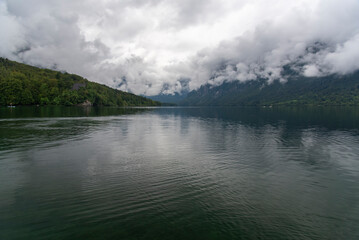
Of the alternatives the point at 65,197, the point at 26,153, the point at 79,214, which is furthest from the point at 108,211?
the point at 26,153

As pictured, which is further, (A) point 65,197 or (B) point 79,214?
(A) point 65,197

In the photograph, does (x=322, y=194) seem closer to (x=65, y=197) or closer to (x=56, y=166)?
(x=65, y=197)

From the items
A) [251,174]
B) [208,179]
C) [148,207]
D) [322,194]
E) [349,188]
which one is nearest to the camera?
[148,207]

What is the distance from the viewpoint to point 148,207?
16.7 m

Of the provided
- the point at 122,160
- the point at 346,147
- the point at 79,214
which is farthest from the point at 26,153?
the point at 346,147

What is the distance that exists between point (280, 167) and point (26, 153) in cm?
3862

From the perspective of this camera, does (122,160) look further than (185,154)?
No

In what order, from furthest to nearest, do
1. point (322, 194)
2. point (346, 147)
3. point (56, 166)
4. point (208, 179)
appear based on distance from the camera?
point (346, 147) < point (56, 166) < point (208, 179) < point (322, 194)

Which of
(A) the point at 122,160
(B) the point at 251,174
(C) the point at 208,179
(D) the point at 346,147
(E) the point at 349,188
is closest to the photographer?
(E) the point at 349,188

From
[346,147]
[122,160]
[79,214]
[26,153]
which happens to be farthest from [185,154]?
[346,147]

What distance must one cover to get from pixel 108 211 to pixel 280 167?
2312 cm

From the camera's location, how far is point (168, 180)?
22.9 metres

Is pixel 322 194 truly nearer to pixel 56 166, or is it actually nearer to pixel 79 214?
pixel 79 214

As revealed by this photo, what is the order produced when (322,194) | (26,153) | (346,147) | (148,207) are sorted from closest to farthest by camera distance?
(148,207) < (322,194) < (26,153) < (346,147)
